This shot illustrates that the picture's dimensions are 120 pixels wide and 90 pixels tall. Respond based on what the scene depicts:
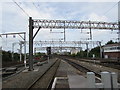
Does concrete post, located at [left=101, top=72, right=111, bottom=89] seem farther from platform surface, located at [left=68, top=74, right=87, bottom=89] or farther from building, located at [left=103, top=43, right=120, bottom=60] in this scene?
building, located at [left=103, top=43, right=120, bottom=60]

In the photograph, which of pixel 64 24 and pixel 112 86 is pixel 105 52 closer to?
pixel 64 24

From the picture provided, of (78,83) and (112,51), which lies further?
(112,51)

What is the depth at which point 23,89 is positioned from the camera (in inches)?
492

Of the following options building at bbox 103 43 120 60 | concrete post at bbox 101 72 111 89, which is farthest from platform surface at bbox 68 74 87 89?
building at bbox 103 43 120 60

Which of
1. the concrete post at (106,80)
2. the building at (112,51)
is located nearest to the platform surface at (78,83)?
the concrete post at (106,80)

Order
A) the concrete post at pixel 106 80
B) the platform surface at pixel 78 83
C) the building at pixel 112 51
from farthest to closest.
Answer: the building at pixel 112 51 → the platform surface at pixel 78 83 → the concrete post at pixel 106 80

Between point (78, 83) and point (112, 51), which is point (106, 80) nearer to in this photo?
point (78, 83)

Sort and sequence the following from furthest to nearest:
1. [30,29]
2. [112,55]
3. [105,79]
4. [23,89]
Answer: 1. [112,55]
2. [30,29]
3. [23,89]
4. [105,79]

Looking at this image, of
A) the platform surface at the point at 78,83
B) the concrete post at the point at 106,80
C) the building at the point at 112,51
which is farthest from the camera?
the building at the point at 112,51

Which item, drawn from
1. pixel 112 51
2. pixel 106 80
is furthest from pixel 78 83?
pixel 112 51

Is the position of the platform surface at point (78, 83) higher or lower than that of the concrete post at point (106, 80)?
lower

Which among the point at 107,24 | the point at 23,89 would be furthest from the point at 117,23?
the point at 23,89

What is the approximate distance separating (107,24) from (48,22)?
9581 mm

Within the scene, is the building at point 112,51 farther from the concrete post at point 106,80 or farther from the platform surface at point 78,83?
the concrete post at point 106,80
